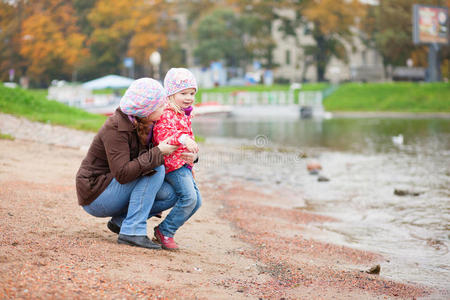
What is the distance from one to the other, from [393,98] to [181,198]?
4006cm

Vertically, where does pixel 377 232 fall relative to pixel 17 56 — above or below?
below

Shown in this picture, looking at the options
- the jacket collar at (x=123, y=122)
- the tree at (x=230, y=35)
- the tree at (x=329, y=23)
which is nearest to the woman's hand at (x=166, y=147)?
the jacket collar at (x=123, y=122)

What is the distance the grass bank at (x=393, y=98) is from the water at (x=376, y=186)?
52.9 feet

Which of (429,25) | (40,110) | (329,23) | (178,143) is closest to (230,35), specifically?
(329,23)

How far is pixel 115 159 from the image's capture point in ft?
15.4

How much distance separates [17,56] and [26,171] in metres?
54.1

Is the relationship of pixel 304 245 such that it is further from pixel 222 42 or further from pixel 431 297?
pixel 222 42

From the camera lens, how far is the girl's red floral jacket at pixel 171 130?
497 cm

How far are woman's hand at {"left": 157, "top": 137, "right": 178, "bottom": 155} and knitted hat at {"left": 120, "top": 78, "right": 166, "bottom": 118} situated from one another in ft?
0.87

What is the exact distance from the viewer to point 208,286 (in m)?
4.26

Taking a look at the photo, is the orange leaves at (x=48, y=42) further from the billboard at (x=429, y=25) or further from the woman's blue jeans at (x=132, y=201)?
the woman's blue jeans at (x=132, y=201)

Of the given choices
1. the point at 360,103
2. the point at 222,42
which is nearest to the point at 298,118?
the point at 360,103

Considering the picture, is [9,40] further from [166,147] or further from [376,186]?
[166,147]

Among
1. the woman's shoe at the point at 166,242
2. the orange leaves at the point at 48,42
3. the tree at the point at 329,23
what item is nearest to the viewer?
the woman's shoe at the point at 166,242
